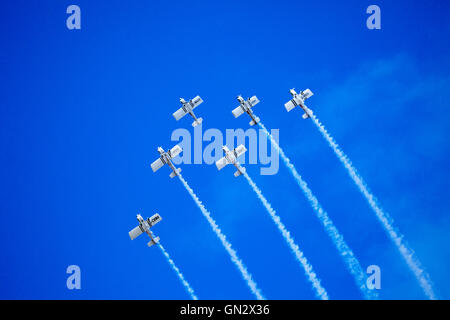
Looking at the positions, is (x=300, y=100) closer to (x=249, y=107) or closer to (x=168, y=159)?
(x=249, y=107)

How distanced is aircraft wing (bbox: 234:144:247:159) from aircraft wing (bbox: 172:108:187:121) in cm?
879

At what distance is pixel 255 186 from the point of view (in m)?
102

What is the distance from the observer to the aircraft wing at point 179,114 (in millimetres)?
105188

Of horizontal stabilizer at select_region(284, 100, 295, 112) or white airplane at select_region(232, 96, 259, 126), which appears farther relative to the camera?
white airplane at select_region(232, 96, 259, 126)

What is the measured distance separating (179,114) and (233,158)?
9.90 m

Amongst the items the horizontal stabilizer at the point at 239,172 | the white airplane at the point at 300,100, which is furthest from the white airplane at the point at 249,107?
the horizontal stabilizer at the point at 239,172

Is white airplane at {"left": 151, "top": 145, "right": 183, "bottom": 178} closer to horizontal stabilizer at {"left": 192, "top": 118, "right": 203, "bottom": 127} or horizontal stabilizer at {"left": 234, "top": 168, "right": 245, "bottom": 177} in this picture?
horizontal stabilizer at {"left": 192, "top": 118, "right": 203, "bottom": 127}

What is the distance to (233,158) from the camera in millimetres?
99438

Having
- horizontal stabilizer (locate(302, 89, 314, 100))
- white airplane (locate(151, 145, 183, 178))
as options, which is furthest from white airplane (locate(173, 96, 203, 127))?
horizontal stabilizer (locate(302, 89, 314, 100))

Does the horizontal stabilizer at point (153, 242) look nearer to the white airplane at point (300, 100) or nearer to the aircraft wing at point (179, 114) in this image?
the aircraft wing at point (179, 114)

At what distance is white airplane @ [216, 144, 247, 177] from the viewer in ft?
325

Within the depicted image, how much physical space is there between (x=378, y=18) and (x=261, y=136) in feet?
61.1
